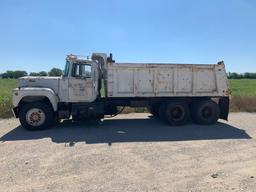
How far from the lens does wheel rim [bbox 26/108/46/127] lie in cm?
1384

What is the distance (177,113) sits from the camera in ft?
49.5

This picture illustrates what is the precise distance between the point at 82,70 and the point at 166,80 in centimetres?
342

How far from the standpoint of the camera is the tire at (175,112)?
49.0 ft

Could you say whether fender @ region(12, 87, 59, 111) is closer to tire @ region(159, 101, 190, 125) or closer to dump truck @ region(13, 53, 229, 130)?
dump truck @ region(13, 53, 229, 130)

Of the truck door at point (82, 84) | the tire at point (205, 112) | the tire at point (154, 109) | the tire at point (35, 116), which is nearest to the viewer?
the tire at point (35, 116)

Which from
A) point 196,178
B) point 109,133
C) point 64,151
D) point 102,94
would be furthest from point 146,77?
point 196,178

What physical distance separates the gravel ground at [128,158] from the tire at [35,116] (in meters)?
0.39

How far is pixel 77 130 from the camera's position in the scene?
13.9 metres

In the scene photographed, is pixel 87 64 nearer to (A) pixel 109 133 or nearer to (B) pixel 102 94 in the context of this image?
(B) pixel 102 94

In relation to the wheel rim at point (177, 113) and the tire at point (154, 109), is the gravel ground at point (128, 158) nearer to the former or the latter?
the wheel rim at point (177, 113)

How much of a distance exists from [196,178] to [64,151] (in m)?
4.16

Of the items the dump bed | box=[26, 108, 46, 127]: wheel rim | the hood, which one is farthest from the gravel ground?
the hood

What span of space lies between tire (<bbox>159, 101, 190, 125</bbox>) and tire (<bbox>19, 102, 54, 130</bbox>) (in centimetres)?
460

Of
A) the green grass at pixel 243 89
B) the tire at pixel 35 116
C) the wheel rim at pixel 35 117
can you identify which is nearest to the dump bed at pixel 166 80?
the tire at pixel 35 116
